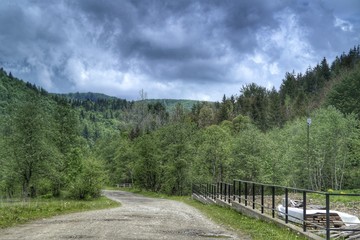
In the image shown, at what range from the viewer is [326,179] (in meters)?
73.7

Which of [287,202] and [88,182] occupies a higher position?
[287,202]

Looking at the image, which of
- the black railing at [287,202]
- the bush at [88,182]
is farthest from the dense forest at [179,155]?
the black railing at [287,202]

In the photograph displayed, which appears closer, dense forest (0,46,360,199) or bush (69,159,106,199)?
dense forest (0,46,360,199)

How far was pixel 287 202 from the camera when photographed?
16203mm

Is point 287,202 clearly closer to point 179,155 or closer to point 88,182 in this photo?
point 88,182

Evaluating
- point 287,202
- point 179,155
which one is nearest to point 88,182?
point 179,155

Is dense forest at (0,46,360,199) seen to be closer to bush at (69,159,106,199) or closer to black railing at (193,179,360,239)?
bush at (69,159,106,199)

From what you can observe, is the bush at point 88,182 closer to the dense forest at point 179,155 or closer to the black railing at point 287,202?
the dense forest at point 179,155

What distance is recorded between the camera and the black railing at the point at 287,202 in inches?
535

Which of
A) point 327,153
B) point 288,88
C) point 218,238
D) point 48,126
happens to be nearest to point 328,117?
point 327,153

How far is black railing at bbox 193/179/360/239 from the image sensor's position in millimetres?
13589

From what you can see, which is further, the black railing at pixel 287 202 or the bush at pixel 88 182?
the bush at pixel 88 182

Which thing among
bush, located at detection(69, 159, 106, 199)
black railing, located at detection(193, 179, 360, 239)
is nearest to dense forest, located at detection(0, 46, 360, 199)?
bush, located at detection(69, 159, 106, 199)

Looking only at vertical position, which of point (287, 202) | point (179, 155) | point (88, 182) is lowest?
point (88, 182)
